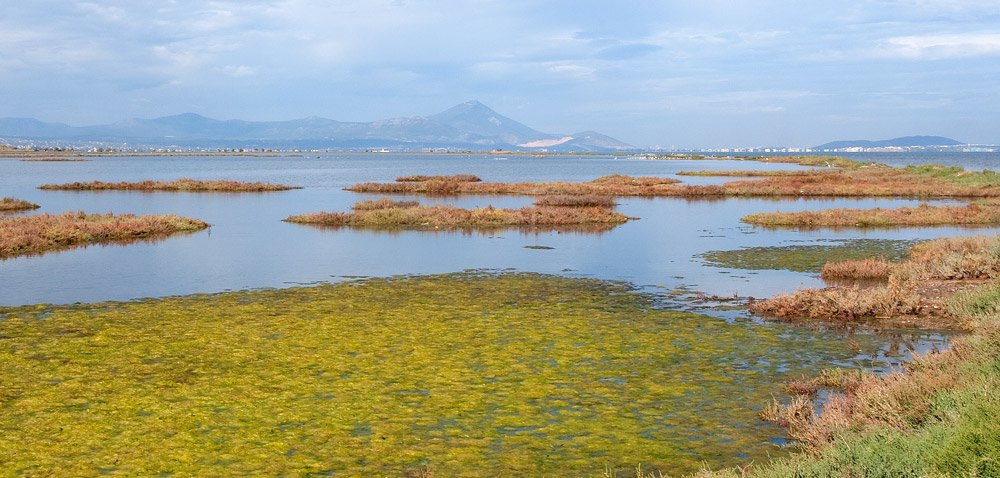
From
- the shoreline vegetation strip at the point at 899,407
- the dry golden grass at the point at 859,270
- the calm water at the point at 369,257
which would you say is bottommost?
the calm water at the point at 369,257

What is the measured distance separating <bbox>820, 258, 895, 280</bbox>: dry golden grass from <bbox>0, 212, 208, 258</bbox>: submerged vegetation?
1279 inches

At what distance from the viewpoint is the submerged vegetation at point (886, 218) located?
47531 mm

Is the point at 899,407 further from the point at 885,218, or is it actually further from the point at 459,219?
the point at 885,218

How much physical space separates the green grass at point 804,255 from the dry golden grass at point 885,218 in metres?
9.40

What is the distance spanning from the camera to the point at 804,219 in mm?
48938

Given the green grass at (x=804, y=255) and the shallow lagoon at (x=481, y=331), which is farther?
the green grass at (x=804, y=255)

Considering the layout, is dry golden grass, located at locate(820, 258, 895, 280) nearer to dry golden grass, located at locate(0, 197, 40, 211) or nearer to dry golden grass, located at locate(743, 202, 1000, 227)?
dry golden grass, located at locate(743, 202, 1000, 227)

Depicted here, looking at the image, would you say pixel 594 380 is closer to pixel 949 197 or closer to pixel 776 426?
pixel 776 426

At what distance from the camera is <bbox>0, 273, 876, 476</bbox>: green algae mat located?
458 inches

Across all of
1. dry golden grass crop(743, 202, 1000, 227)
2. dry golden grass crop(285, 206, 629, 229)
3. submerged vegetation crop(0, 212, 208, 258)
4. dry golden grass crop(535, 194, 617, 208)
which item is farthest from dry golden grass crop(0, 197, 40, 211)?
dry golden grass crop(743, 202, 1000, 227)

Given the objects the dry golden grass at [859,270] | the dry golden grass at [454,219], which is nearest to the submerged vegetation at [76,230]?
the dry golden grass at [454,219]

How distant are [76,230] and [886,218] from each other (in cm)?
4485

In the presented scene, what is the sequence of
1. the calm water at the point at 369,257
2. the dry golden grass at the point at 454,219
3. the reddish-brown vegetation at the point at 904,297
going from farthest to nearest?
the dry golden grass at the point at 454,219 < the calm water at the point at 369,257 < the reddish-brown vegetation at the point at 904,297

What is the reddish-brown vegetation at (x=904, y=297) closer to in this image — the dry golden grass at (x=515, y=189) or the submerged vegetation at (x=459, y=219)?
the submerged vegetation at (x=459, y=219)
